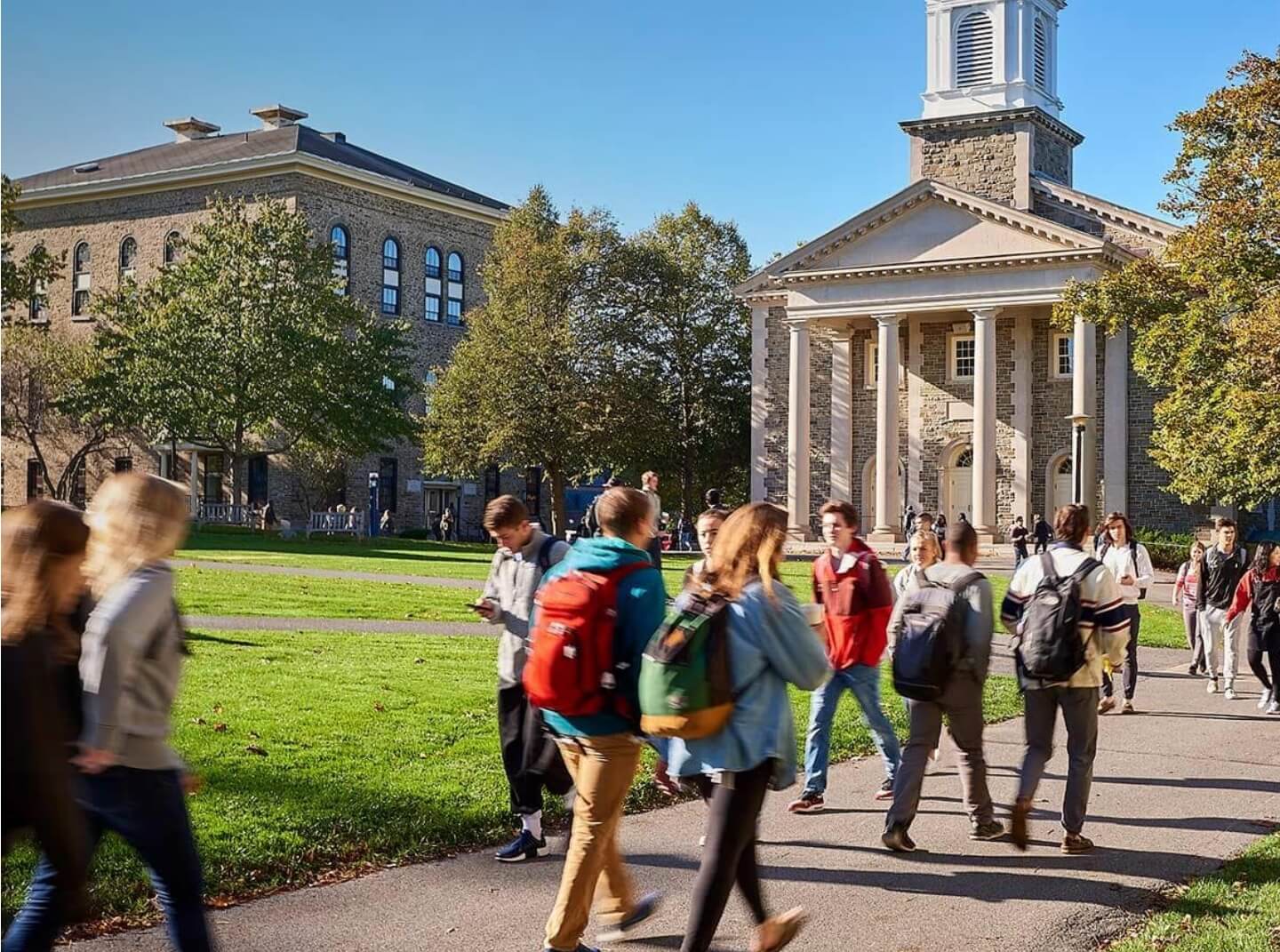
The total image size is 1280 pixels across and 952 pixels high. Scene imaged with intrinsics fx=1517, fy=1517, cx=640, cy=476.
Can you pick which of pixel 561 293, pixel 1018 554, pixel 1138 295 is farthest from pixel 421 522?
pixel 1138 295

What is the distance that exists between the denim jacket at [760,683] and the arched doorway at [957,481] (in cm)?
5281

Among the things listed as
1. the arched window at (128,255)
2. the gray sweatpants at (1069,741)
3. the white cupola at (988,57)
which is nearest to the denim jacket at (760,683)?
the gray sweatpants at (1069,741)

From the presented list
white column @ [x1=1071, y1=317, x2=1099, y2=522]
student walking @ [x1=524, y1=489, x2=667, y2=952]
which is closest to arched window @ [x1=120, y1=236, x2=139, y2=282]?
white column @ [x1=1071, y1=317, x2=1099, y2=522]

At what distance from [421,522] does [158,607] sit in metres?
65.8

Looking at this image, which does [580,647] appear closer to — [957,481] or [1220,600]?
[1220,600]

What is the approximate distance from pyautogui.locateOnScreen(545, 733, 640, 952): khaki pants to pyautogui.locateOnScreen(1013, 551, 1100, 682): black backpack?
130 inches

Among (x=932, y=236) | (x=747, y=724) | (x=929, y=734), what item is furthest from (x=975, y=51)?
(x=747, y=724)

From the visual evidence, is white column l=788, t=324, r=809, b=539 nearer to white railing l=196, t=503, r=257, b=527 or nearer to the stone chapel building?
the stone chapel building

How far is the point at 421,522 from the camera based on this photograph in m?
70.4

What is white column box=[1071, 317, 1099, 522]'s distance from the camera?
51219 millimetres

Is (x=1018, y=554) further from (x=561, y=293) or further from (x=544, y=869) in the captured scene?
(x=544, y=869)

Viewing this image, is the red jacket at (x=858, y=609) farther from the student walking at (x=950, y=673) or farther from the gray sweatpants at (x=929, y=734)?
the gray sweatpants at (x=929, y=734)

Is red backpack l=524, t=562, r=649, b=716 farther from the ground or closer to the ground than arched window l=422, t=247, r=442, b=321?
closer to the ground

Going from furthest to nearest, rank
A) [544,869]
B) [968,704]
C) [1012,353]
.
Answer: [1012,353]
[968,704]
[544,869]
